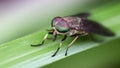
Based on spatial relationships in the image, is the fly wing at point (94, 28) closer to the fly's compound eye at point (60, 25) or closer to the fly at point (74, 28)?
the fly at point (74, 28)

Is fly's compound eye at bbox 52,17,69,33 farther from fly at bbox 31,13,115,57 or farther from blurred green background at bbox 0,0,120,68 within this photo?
blurred green background at bbox 0,0,120,68

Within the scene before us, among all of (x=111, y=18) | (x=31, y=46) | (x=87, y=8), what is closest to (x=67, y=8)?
(x=87, y=8)

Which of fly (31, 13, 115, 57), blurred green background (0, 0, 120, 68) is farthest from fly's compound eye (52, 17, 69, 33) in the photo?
blurred green background (0, 0, 120, 68)

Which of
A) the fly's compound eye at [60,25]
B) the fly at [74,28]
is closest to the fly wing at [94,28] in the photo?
the fly at [74,28]

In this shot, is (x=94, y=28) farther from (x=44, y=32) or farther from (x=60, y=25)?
(x=44, y=32)

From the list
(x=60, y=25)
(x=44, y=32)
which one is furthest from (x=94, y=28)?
(x=44, y=32)

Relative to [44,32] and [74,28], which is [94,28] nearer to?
[74,28]
